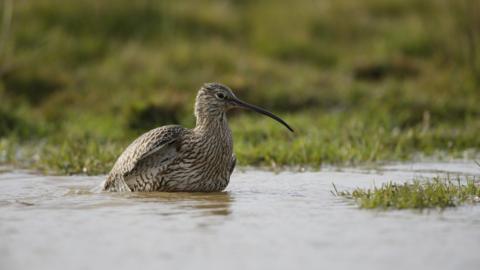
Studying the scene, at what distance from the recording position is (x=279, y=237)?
210 inches

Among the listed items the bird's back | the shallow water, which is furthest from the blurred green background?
the shallow water

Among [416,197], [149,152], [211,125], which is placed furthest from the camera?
[211,125]

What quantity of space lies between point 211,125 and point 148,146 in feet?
1.95

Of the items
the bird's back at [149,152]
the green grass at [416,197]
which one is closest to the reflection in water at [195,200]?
the bird's back at [149,152]

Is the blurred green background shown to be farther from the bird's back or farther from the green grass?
the green grass

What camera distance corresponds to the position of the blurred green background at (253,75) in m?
9.85

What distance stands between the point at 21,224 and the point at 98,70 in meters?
7.97

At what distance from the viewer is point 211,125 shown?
7.53m

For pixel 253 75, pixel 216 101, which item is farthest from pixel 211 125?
pixel 253 75

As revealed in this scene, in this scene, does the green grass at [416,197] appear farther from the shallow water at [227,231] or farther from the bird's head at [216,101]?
the bird's head at [216,101]

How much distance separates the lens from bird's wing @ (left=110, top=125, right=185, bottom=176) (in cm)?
724

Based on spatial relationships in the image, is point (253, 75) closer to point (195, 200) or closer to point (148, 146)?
point (148, 146)

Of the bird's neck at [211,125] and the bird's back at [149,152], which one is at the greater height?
the bird's neck at [211,125]

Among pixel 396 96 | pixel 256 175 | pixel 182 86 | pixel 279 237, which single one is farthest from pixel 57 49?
pixel 279 237
